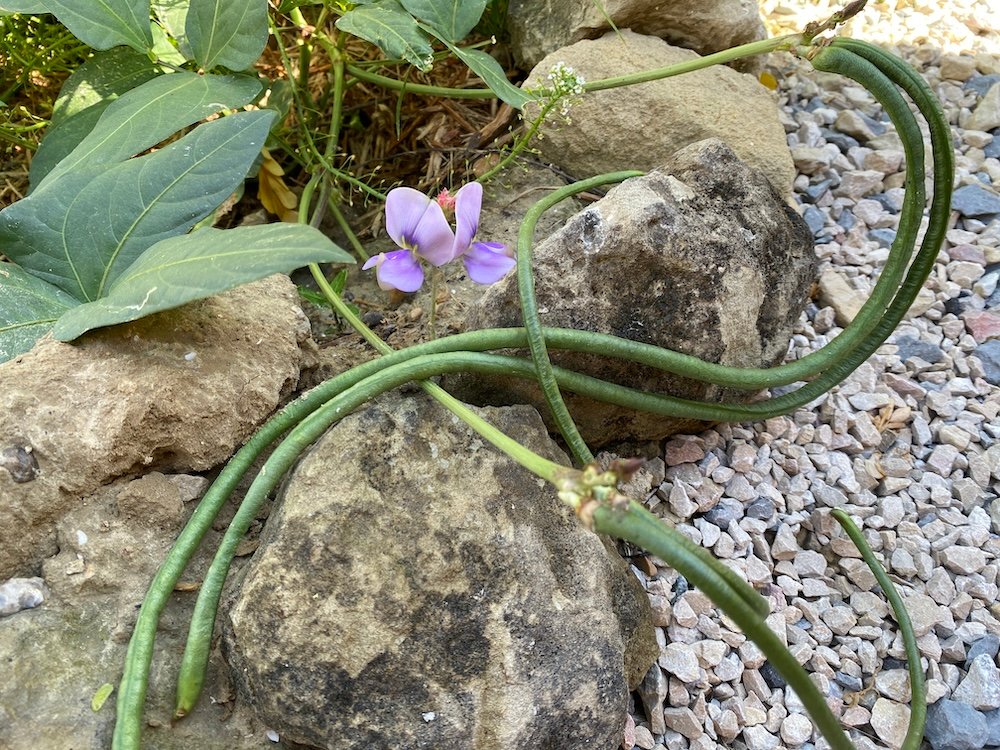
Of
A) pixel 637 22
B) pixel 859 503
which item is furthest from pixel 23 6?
pixel 859 503

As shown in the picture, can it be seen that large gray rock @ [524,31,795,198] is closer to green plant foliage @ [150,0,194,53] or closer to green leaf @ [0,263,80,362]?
green plant foliage @ [150,0,194,53]

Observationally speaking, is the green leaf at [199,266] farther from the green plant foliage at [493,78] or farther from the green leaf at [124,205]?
the green plant foliage at [493,78]

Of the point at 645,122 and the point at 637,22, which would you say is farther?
the point at 637,22

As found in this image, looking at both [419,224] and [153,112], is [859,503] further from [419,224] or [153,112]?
[153,112]

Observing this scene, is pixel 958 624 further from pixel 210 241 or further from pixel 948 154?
pixel 210 241

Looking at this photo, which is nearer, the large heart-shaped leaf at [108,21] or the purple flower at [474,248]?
the purple flower at [474,248]

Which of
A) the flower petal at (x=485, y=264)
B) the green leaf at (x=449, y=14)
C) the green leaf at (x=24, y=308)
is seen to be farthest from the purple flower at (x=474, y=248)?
the green leaf at (x=24, y=308)
